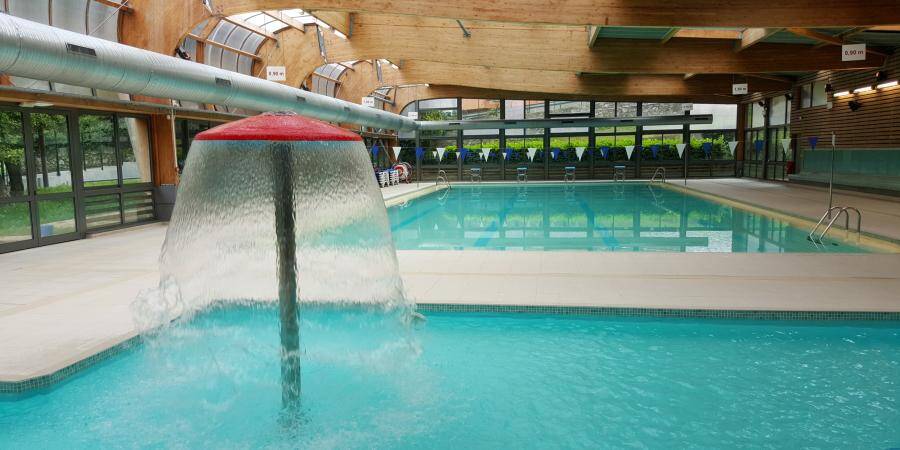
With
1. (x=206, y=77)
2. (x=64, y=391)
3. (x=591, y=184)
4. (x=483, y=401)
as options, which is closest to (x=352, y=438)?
(x=483, y=401)

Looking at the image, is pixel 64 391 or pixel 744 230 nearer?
pixel 64 391

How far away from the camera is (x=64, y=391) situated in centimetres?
368

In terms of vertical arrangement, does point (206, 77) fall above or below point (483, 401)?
above

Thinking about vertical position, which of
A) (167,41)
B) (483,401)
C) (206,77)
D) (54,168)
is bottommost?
(483,401)

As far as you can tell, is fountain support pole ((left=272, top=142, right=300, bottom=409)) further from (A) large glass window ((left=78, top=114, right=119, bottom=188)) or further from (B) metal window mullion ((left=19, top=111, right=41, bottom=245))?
(A) large glass window ((left=78, top=114, right=119, bottom=188))

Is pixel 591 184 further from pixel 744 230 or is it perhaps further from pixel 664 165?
pixel 744 230

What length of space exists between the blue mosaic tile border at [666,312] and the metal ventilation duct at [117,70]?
3.95m

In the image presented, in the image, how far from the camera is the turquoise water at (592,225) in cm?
880

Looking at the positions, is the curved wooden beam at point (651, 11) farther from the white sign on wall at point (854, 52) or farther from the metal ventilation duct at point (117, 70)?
the white sign on wall at point (854, 52)

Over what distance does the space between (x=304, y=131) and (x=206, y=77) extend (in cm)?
628

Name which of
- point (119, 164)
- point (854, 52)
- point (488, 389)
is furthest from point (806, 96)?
point (488, 389)

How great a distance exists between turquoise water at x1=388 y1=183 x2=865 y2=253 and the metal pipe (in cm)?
465

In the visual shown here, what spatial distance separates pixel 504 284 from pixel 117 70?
461cm

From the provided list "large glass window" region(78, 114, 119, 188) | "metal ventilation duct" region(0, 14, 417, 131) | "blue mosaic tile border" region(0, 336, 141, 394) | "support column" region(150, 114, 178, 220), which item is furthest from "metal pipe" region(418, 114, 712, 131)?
"blue mosaic tile border" region(0, 336, 141, 394)
